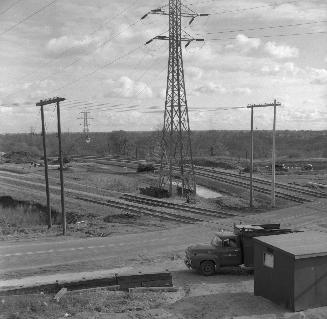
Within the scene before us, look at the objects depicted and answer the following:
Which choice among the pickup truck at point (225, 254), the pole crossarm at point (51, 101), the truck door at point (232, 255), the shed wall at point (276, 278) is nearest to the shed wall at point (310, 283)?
the shed wall at point (276, 278)

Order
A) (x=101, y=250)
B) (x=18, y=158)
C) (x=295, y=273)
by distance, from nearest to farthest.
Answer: (x=295, y=273) → (x=101, y=250) → (x=18, y=158)

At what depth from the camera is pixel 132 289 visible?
1753 centimetres

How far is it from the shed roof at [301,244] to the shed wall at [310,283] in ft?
0.72

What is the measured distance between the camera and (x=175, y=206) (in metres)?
42.4

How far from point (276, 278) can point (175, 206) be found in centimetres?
2641

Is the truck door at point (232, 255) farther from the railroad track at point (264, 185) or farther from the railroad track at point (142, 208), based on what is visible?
the railroad track at point (264, 185)

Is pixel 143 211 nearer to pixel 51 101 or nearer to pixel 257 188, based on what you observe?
pixel 51 101

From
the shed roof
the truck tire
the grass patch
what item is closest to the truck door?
the truck tire

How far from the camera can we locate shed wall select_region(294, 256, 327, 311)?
606 inches

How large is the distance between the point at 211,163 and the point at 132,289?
70202 mm

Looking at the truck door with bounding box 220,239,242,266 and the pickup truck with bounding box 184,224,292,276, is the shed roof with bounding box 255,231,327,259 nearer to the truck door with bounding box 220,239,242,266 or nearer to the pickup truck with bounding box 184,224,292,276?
the pickup truck with bounding box 184,224,292,276

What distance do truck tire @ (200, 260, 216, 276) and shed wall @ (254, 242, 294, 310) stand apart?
335 cm

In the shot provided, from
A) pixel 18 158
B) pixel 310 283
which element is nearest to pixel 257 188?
pixel 310 283

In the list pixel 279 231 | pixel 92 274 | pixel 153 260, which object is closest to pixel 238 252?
pixel 279 231
